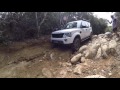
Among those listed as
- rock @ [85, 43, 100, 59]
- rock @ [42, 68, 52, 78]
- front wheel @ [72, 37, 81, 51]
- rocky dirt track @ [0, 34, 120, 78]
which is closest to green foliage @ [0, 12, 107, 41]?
rocky dirt track @ [0, 34, 120, 78]

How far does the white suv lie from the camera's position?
831 centimetres

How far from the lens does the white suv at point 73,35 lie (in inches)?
327

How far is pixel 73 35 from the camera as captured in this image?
8.48m

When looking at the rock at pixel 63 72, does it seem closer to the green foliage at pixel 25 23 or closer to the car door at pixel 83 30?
the car door at pixel 83 30

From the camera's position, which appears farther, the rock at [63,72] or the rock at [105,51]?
the rock at [105,51]

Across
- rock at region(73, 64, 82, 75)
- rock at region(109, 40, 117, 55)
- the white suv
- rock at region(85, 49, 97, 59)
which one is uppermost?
the white suv

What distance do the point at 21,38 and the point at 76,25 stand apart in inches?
130

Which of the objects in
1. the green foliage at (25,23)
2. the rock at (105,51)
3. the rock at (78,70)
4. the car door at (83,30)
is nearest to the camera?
the rock at (78,70)

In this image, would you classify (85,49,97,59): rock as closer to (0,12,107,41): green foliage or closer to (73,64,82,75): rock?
(73,64,82,75): rock

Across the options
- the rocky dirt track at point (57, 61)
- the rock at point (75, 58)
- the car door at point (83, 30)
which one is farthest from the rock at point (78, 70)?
the car door at point (83, 30)

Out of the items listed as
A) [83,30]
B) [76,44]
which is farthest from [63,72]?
[83,30]

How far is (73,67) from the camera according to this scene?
7.48 metres

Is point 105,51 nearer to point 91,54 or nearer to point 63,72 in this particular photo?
point 91,54
